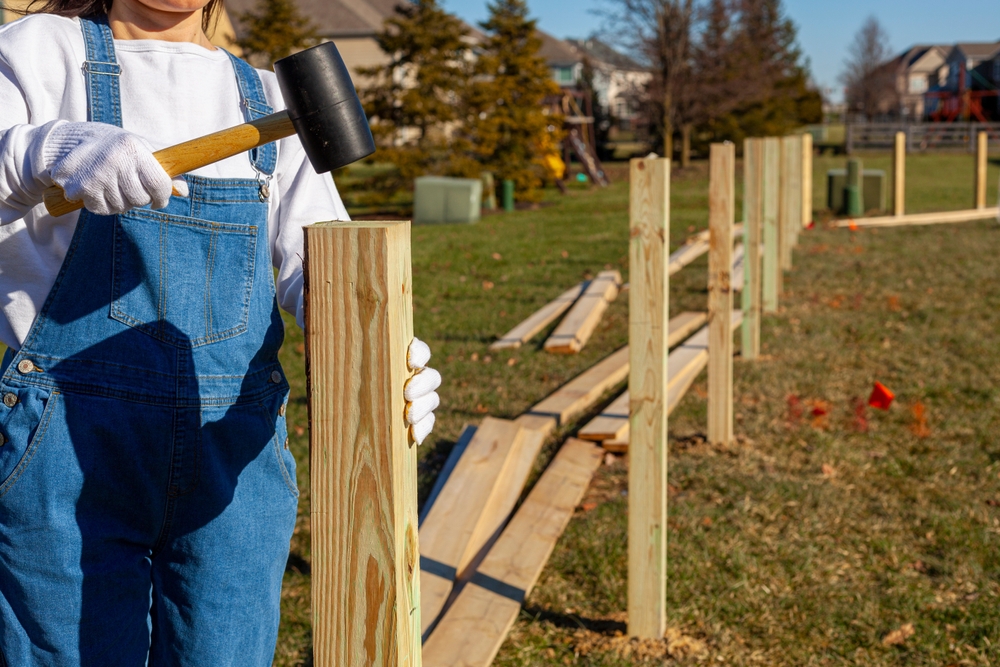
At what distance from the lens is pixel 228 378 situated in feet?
6.01

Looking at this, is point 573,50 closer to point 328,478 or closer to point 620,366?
point 620,366

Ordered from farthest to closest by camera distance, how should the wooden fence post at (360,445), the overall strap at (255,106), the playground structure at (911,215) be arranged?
1. the playground structure at (911,215)
2. the overall strap at (255,106)
3. the wooden fence post at (360,445)

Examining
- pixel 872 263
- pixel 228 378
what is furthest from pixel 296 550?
pixel 872 263

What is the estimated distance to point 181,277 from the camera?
178 cm

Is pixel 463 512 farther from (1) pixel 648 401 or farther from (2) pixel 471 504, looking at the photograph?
(1) pixel 648 401

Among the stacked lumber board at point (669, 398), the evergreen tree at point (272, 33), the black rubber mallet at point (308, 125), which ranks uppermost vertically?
Answer: the evergreen tree at point (272, 33)

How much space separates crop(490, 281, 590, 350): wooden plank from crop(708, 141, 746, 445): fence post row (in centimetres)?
273

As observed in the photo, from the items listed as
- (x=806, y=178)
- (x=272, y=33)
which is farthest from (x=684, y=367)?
(x=272, y=33)

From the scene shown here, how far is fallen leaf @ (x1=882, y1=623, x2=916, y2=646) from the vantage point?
3475 mm

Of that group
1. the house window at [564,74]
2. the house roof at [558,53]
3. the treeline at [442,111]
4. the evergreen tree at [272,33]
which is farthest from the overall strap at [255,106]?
→ the house window at [564,74]

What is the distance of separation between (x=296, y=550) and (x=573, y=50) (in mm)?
63446

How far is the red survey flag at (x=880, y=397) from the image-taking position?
5668 millimetres

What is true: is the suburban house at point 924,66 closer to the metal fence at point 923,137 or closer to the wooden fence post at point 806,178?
the metal fence at point 923,137

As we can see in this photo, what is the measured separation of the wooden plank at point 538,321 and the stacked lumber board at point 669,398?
139 centimetres
